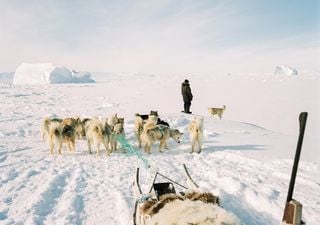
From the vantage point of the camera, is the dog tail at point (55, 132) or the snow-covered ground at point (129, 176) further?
the dog tail at point (55, 132)

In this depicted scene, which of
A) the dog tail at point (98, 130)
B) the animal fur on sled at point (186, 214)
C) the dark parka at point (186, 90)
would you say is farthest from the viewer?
the dark parka at point (186, 90)

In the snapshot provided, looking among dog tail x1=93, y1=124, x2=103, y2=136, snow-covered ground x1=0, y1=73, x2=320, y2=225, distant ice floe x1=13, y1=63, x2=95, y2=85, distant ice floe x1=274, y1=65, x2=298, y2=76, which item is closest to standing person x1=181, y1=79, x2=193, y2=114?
snow-covered ground x1=0, y1=73, x2=320, y2=225

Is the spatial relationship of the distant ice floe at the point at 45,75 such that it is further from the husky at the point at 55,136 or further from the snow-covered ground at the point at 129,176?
the husky at the point at 55,136

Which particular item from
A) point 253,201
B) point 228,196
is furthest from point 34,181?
point 253,201

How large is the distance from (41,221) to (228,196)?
8.78ft

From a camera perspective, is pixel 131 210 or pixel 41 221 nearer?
pixel 41 221

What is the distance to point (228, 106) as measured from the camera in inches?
1029

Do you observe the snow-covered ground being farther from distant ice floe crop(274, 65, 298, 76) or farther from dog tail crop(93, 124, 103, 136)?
distant ice floe crop(274, 65, 298, 76)

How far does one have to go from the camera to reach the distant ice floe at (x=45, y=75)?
60.1 m

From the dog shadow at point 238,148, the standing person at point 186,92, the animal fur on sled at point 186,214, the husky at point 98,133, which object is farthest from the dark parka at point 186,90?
the animal fur on sled at point 186,214

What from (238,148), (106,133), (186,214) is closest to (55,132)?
(106,133)

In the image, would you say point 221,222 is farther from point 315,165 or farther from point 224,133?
point 224,133

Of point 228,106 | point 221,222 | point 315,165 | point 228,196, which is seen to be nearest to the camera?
point 221,222

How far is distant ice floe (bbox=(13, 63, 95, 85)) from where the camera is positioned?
6010 cm
